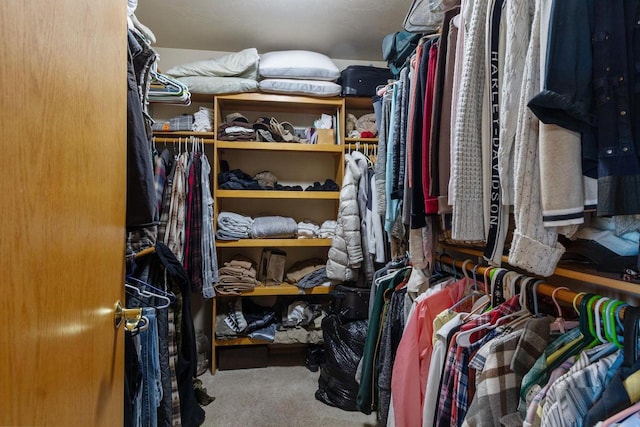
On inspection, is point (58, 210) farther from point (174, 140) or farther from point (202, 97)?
point (202, 97)

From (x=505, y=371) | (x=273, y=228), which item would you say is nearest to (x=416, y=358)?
(x=505, y=371)

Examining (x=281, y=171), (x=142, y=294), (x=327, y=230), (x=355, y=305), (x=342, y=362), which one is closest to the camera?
(x=142, y=294)

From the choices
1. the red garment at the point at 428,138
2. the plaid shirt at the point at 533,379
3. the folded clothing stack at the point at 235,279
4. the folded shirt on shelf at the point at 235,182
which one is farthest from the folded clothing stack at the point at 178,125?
the plaid shirt at the point at 533,379

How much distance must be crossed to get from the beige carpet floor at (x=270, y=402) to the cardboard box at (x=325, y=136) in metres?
1.66

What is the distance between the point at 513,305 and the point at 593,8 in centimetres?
74

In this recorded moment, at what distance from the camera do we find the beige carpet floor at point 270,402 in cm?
194

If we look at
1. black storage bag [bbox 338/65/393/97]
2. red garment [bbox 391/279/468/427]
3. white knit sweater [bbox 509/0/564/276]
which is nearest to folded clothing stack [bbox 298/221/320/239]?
black storage bag [bbox 338/65/393/97]

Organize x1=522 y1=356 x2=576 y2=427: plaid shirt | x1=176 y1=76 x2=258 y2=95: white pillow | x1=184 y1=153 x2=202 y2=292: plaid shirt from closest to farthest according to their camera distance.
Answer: x1=522 y1=356 x2=576 y2=427: plaid shirt, x1=184 y1=153 x2=202 y2=292: plaid shirt, x1=176 y1=76 x2=258 y2=95: white pillow

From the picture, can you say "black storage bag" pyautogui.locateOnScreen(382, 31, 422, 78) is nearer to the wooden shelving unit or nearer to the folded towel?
the wooden shelving unit

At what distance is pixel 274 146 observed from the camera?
2.49 m

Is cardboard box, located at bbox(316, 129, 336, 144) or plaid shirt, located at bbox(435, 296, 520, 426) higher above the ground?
cardboard box, located at bbox(316, 129, 336, 144)

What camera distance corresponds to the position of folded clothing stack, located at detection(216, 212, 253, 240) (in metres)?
2.46

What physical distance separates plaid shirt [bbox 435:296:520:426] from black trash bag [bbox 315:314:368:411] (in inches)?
39.5

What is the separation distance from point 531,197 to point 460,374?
0.54 metres
